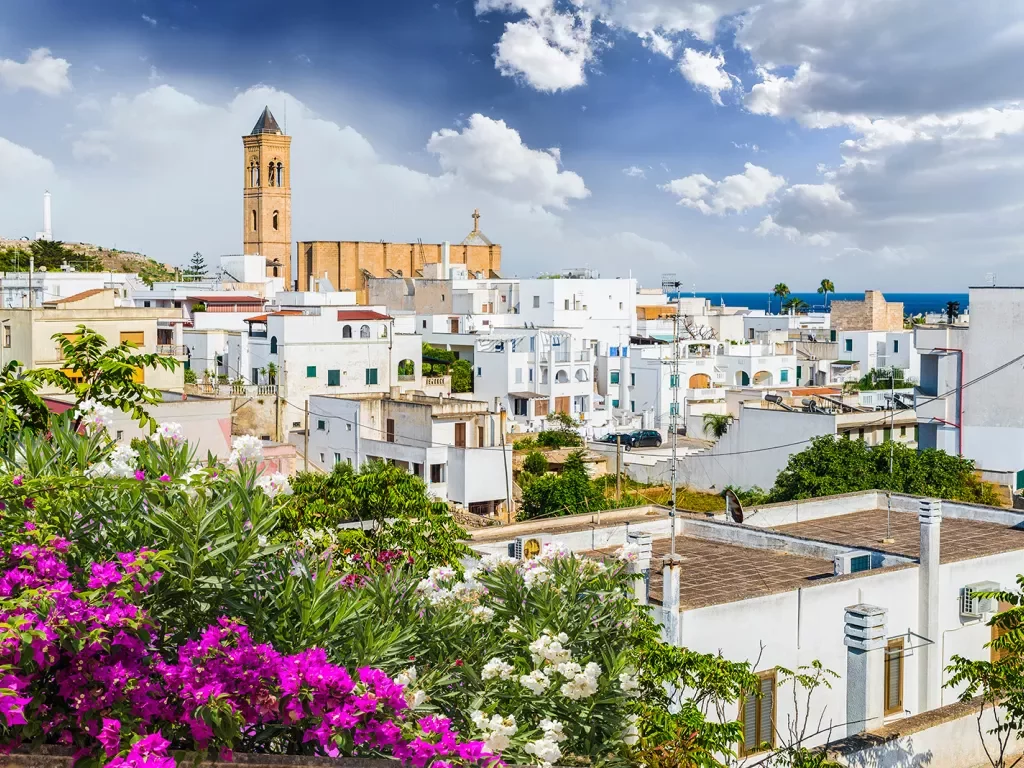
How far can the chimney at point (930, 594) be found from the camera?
46.4 feet

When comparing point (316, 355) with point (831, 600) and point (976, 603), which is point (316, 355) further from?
point (831, 600)

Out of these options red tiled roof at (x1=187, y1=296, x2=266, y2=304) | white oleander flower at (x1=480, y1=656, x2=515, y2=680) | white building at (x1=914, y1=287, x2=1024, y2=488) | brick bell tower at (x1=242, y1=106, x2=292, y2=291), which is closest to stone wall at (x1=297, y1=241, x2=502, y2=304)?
brick bell tower at (x1=242, y1=106, x2=292, y2=291)

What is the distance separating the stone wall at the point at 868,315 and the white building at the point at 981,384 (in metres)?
51.5

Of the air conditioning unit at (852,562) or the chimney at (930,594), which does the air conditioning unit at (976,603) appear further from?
the air conditioning unit at (852,562)

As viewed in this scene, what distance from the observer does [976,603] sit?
1473 cm

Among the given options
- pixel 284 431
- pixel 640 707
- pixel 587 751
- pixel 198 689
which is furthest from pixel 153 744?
pixel 284 431

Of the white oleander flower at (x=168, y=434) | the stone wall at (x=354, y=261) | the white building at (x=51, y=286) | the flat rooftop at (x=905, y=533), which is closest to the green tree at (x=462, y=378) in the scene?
the white building at (x=51, y=286)

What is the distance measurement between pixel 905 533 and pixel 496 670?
1451cm

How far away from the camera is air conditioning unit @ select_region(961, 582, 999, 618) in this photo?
14711 mm

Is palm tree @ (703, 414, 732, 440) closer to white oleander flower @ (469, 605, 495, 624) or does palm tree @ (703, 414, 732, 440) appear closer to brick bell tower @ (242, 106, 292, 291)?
white oleander flower @ (469, 605, 495, 624)

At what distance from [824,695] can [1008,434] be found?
22.8 meters

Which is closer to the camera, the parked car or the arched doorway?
the parked car

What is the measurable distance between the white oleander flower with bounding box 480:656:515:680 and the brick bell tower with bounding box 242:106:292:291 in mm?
101230

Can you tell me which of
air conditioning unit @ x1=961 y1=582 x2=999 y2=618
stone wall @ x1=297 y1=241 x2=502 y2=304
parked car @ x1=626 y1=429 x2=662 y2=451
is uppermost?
stone wall @ x1=297 y1=241 x2=502 y2=304
